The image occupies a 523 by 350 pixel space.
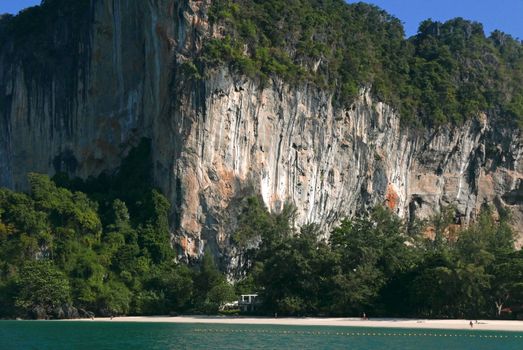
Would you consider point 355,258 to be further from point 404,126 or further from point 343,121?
point 404,126

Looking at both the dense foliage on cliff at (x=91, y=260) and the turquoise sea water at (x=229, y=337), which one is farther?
the dense foliage on cliff at (x=91, y=260)

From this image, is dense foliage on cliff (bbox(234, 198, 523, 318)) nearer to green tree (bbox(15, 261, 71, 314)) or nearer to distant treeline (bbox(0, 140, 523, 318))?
distant treeline (bbox(0, 140, 523, 318))

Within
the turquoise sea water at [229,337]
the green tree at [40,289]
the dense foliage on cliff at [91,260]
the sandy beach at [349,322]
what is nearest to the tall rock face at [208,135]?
the dense foliage on cliff at [91,260]

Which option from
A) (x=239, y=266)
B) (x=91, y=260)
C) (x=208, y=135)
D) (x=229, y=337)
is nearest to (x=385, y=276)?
(x=239, y=266)

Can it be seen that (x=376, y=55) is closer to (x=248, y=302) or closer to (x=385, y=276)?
(x=248, y=302)

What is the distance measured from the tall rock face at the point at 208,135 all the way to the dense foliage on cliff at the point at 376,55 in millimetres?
1211

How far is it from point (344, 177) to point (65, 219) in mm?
22939

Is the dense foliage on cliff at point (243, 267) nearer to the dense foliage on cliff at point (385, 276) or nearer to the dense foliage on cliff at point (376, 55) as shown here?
the dense foliage on cliff at point (385, 276)

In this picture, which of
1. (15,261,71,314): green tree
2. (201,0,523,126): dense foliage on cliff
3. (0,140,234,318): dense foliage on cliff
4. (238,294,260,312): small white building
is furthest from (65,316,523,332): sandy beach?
(201,0,523,126): dense foliage on cliff

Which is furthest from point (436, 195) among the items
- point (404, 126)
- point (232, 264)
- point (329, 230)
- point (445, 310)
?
point (445, 310)

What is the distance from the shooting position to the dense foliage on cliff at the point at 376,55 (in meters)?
74.1

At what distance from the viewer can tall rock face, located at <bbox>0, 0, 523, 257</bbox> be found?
7175cm

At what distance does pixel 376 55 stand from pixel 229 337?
45.1 meters

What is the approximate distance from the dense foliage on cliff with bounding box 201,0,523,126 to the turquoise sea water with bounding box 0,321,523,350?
23842 mm
